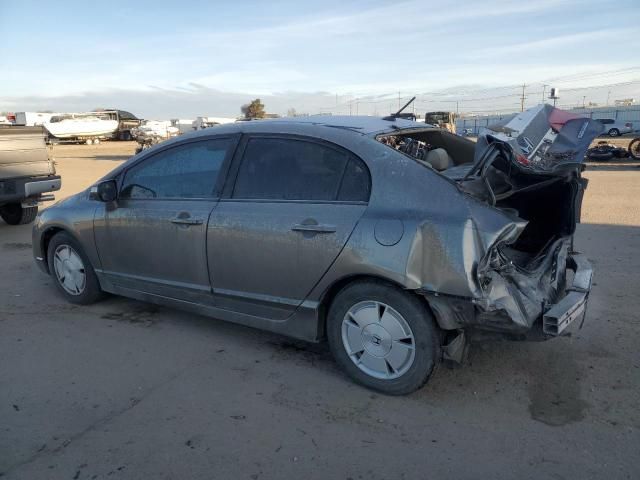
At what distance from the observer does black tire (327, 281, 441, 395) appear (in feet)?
10.2

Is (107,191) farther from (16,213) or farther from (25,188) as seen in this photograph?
(16,213)

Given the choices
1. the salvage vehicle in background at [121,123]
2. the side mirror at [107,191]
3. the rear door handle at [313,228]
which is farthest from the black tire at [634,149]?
the salvage vehicle in background at [121,123]

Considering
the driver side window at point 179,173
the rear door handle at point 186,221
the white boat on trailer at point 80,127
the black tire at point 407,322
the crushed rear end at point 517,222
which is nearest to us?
the crushed rear end at point 517,222

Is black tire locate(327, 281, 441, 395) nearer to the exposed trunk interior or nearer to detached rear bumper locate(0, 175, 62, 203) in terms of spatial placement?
the exposed trunk interior

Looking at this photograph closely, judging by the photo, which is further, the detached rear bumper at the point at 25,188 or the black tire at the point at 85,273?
the detached rear bumper at the point at 25,188

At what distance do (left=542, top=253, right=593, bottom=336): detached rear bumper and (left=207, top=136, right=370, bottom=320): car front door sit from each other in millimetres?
1259

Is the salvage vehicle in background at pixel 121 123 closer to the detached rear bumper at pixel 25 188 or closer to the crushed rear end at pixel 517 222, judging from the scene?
the detached rear bumper at pixel 25 188

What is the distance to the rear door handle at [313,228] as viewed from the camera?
328 cm

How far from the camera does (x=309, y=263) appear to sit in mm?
3381

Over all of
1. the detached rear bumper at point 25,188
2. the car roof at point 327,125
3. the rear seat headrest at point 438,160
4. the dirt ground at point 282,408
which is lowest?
the dirt ground at point 282,408

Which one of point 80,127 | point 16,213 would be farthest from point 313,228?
point 80,127

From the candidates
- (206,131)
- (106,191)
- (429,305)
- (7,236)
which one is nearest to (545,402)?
(429,305)

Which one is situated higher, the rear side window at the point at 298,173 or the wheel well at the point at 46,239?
the rear side window at the point at 298,173

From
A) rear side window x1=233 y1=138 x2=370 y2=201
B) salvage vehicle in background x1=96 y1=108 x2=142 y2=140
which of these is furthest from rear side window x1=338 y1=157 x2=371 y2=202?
salvage vehicle in background x1=96 y1=108 x2=142 y2=140
